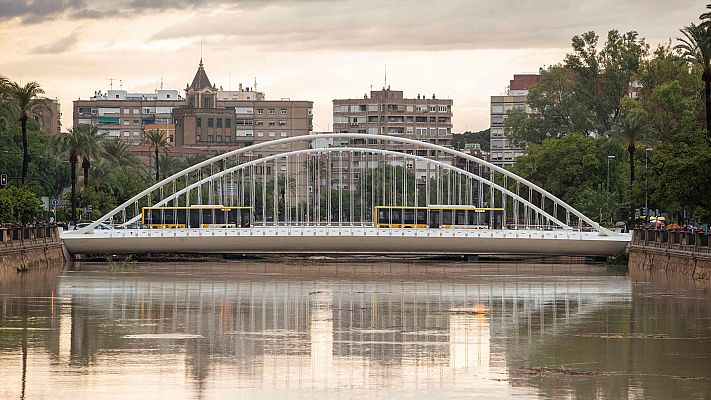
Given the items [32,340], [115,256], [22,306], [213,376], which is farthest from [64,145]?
[213,376]

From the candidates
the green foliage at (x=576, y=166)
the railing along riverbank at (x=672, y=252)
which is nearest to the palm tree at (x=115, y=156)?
the green foliage at (x=576, y=166)

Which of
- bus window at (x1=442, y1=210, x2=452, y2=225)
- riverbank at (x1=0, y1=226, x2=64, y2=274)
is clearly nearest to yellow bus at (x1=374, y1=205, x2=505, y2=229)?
bus window at (x1=442, y1=210, x2=452, y2=225)

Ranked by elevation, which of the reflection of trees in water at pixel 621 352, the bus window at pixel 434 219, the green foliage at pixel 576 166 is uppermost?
the green foliage at pixel 576 166

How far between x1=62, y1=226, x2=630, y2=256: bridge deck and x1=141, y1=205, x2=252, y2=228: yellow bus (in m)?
12.5

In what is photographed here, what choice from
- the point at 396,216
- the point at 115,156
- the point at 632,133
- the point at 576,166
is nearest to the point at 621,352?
the point at 632,133

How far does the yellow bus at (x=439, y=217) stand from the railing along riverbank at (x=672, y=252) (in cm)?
1871

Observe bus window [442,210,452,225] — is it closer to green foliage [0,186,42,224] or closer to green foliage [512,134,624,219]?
green foliage [512,134,624,219]

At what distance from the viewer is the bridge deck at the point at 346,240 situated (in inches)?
3716

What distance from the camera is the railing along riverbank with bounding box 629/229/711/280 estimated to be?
7200 centimetres

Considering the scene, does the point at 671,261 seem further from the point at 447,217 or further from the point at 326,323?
the point at 326,323

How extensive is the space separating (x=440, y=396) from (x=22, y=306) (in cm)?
2558

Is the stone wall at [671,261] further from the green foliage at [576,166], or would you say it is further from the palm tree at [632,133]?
the green foliage at [576,166]

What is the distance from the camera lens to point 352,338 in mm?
44531

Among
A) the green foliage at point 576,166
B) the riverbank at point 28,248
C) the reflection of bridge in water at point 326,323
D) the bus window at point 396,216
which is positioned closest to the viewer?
the reflection of bridge in water at point 326,323
